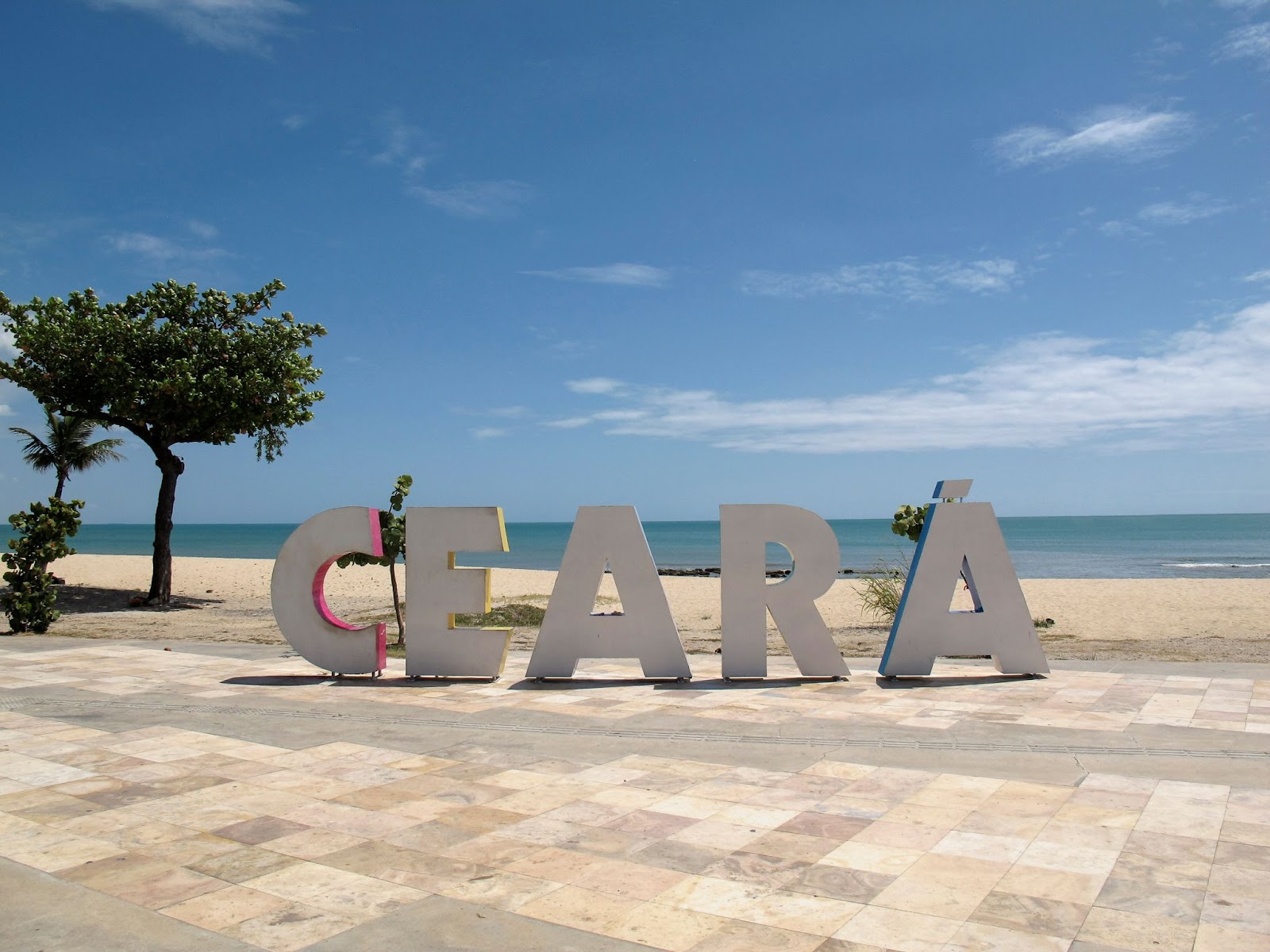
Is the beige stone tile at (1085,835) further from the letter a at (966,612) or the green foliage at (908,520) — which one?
the green foliage at (908,520)

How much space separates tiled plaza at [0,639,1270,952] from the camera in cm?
476

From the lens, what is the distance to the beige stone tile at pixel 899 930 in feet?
14.6

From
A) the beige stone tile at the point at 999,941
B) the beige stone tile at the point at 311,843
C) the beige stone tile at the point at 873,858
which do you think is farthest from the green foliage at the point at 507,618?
the beige stone tile at the point at 999,941

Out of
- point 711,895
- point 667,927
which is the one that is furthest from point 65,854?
point 711,895

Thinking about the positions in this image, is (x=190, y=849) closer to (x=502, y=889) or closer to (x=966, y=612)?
(x=502, y=889)

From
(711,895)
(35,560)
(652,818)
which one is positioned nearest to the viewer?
(711,895)

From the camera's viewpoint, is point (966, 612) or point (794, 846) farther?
point (966, 612)

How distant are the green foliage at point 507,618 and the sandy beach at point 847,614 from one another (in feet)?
2.99

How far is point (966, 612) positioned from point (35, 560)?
17401 millimetres

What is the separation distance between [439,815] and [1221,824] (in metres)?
5.44

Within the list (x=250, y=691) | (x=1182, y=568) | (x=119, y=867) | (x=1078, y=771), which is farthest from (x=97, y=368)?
(x=1182, y=568)

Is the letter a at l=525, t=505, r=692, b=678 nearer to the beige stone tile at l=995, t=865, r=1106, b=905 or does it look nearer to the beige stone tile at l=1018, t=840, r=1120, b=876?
the beige stone tile at l=1018, t=840, r=1120, b=876

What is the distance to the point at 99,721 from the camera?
983cm

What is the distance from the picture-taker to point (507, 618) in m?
20.5
